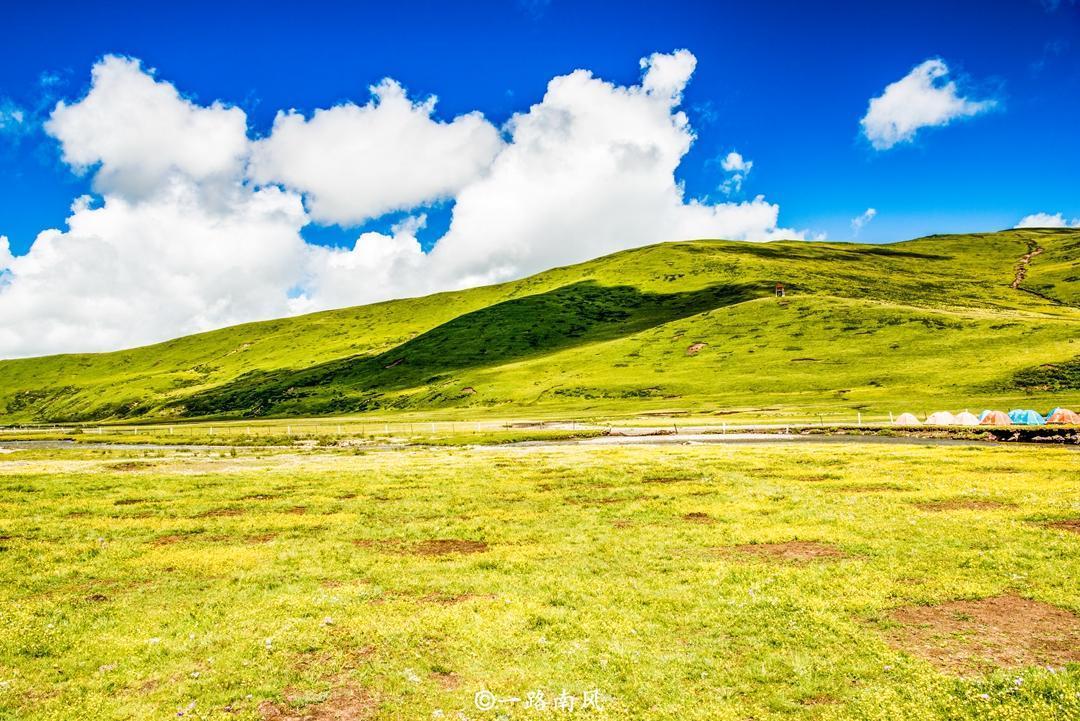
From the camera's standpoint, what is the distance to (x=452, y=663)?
51.0 ft

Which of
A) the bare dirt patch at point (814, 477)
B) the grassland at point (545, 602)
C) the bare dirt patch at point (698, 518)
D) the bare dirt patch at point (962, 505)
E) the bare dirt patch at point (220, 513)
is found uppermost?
the bare dirt patch at point (220, 513)

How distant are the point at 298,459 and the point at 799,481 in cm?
5330

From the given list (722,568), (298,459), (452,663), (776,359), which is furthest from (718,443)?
(776,359)

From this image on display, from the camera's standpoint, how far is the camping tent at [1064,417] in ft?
244

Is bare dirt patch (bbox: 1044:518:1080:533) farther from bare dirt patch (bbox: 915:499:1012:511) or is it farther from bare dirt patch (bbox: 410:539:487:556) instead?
bare dirt patch (bbox: 410:539:487:556)

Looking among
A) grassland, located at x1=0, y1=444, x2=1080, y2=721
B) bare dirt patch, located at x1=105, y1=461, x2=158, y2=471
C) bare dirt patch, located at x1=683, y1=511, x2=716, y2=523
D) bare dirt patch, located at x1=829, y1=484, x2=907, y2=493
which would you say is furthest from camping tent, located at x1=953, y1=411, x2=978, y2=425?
bare dirt patch, located at x1=105, y1=461, x2=158, y2=471

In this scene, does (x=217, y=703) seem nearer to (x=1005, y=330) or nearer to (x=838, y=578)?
(x=838, y=578)

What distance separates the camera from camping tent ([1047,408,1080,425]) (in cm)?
7425

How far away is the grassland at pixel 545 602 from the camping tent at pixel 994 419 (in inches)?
1737

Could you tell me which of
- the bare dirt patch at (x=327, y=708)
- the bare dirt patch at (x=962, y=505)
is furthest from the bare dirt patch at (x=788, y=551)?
the bare dirt patch at (x=327, y=708)

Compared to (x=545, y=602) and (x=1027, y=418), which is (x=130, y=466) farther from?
(x=1027, y=418)

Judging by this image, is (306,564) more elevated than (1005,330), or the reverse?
(1005,330)

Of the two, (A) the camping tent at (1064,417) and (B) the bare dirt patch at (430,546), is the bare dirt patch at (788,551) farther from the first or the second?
(A) the camping tent at (1064,417)

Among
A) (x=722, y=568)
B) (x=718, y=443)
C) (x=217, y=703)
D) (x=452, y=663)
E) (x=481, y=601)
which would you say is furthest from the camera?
(x=718, y=443)
